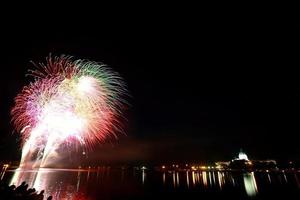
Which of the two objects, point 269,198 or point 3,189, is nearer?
point 3,189

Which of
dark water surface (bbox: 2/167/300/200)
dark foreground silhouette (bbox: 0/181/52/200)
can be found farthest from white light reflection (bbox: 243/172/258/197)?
dark foreground silhouette (bbox: 0/181/52/200)

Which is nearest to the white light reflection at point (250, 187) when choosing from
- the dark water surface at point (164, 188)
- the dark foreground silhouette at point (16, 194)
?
the dark water surface at point (164, 188)

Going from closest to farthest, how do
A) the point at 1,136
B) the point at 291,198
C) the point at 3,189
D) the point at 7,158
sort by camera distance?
the point at 3,189, the point at 291,198, the point at 1,136, the point at 7,158

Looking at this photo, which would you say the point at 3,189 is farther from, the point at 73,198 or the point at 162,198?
the point at 162,198

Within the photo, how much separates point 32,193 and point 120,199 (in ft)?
59.3

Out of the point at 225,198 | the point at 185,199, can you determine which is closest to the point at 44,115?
the point at 185,199

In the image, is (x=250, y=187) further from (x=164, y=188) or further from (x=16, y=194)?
(x=16, y=194)

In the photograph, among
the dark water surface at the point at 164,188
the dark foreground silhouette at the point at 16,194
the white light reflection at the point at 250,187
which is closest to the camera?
the dark foreground silhouette at the point at 16,194

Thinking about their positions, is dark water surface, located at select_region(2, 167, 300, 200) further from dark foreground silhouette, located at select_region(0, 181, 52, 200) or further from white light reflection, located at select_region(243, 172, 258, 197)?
dark foreground silhouette, located at select_region(0, 181, 52, 200)

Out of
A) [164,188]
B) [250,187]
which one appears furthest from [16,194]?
[250,187]

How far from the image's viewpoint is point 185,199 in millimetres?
35562

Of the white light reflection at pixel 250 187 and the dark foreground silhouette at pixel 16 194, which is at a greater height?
the white light reflection at pixel 250 187

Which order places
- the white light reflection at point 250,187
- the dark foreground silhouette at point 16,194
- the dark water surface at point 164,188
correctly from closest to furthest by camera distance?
1. the dark foreground silhouette at point 16,194
2. the dark water surface at point 164,188
3. the white light reflection at point 250,187

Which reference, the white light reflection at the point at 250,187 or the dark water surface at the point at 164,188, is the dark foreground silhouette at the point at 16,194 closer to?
the dark water surface at the point at 164,188
